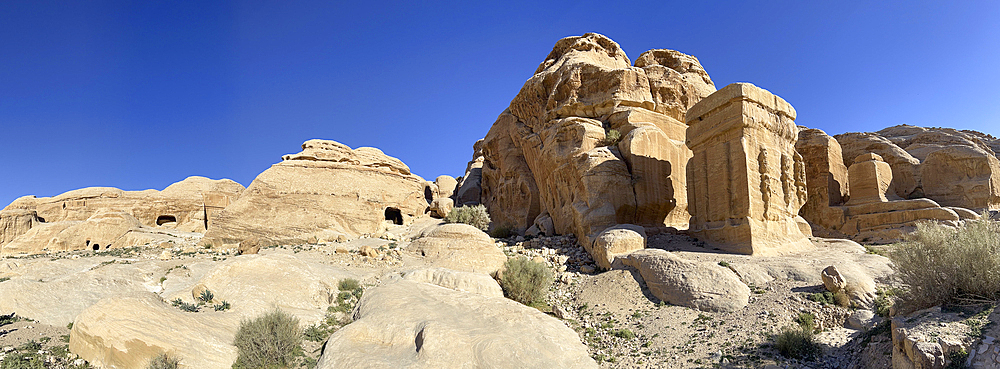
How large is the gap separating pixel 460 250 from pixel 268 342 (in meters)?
7.12

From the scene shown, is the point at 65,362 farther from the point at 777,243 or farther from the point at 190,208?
the point at 190,208

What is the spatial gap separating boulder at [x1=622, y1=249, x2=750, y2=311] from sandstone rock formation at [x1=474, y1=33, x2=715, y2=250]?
4.12 metres

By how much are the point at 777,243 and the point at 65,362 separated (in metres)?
16.3

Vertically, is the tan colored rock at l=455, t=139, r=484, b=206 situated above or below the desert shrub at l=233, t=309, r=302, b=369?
above

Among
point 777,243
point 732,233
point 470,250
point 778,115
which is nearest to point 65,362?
point 470,250

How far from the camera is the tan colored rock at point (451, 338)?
21.7 ft

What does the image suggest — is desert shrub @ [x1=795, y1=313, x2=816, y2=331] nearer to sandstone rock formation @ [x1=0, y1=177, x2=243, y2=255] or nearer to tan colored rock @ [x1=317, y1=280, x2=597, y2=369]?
tan colored rock @ [x1=317, y1=280, x2=597, y2=369]

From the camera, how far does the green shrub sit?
700 cm

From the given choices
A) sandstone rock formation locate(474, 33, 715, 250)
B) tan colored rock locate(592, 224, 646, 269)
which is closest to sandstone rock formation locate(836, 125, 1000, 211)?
sandstone rock formation locate(474, 33, 715, 250)

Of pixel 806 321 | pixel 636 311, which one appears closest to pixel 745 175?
pixel 806 321

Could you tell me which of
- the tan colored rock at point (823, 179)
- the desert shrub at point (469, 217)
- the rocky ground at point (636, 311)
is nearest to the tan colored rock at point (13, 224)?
the rocky ground at point (636, 311)

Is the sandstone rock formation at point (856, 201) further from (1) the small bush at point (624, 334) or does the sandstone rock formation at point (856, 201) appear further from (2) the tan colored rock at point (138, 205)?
(2) the tan colored rock at point (138, 205)

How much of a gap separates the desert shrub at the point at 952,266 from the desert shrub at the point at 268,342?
9.57 m

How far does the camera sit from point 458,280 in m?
10.8
